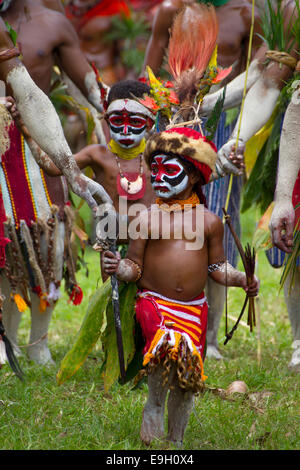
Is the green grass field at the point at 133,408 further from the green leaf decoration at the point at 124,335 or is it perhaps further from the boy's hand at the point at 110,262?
the boy's hand at the point at 110,262

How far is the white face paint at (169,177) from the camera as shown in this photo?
8.82 ft

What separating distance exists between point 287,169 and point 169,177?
2.37ft

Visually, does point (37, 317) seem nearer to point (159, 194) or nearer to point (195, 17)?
point (159, 194)

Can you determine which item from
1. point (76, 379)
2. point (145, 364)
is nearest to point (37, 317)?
point (76, 379)

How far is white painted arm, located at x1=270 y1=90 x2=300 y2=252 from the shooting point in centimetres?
299

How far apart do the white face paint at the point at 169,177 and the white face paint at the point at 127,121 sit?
806mm

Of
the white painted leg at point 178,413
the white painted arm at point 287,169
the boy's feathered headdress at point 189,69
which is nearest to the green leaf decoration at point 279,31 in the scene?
the white painted arm at point 287,169

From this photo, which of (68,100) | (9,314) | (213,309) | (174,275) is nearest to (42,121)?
(174,275)

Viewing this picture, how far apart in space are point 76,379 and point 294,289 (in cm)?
134

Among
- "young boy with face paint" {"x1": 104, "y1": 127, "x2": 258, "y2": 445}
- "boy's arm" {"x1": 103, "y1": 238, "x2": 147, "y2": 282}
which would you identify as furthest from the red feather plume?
"boy's arm" {"x1": 103, "y1": 238, "x2": 147, "y2": 282}

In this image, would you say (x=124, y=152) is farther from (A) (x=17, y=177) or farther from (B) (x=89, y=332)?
(B) (x=89, y=332)

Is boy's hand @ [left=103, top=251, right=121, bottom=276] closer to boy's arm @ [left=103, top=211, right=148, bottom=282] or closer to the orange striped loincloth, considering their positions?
boy's arm @ [left=103, top=211, right=148, bottom=282]

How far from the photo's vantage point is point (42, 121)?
118 inches

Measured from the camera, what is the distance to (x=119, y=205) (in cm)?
358
